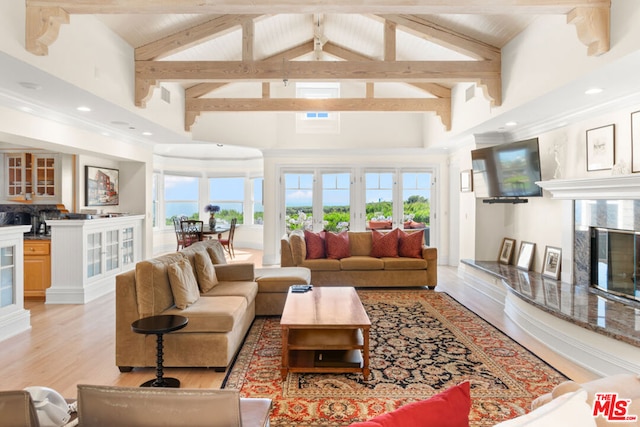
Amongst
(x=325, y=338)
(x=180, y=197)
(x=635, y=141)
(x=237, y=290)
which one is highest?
(x=635, y=141)

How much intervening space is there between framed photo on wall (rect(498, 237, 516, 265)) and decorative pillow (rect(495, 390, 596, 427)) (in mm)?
5636

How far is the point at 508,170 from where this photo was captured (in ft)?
18.3

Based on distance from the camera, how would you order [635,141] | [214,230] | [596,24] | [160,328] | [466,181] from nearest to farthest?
[160,328]
[596,24]
[635,141]
[466,181]
[214,230]

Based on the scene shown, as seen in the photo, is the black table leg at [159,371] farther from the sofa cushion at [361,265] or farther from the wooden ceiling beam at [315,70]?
the sofa cushion at [361,265]

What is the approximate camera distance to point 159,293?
3.23 meters

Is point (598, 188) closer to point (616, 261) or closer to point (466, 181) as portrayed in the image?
point (616, 261)

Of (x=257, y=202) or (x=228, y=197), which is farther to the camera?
(x=228, y=197)

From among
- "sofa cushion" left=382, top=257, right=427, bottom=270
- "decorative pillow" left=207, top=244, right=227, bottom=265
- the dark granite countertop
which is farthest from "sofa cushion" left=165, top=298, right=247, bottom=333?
"sofa cushion" left=382, top=257, right=427, bottom=270

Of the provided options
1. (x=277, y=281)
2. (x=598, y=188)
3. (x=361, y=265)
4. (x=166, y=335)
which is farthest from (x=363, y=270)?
(x=166, y=335)

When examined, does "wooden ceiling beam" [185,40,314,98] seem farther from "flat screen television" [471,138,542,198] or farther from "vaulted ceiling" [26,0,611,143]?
"flat screen television" [471,138,542,198]

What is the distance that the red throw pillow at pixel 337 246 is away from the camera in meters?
6.35

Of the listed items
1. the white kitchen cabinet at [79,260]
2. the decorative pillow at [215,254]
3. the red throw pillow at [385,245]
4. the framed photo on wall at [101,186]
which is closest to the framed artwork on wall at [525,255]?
the red throw pillow at [385,245]

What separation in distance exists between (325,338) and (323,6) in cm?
256

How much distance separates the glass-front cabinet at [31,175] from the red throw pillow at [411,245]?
5.68 meters
